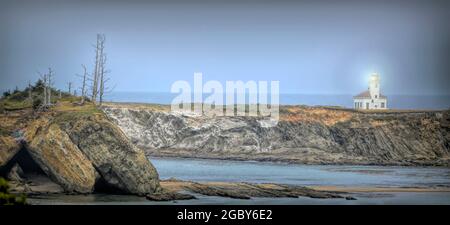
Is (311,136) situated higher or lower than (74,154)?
higher

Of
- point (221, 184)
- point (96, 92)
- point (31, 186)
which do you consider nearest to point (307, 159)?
point (221, 184)

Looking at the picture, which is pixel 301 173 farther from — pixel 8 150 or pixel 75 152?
pixel 8 150

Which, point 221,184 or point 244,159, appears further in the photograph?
point 244,159

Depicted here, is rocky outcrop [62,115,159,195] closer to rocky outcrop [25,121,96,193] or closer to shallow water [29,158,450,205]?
rocky outcrop [25,121,96,193]

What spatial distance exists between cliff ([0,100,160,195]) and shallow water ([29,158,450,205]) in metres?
0.39

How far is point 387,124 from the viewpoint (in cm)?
2984

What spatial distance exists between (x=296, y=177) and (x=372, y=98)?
3539mm

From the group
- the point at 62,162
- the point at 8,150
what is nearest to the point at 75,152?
the point at 62,162

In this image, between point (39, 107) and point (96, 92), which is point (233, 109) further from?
point (39, 107)

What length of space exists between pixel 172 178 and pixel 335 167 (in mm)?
5453

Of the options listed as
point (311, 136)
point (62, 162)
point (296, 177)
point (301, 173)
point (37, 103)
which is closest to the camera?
point (62, 162)

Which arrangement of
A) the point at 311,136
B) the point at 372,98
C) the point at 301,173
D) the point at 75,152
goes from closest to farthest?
1. the point at 75,152
2. the point at 301,173
3. the point at 372,98
4. the point at 311,136

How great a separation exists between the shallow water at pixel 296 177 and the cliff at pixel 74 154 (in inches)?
15.3

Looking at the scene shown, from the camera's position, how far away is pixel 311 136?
30.1 meters
